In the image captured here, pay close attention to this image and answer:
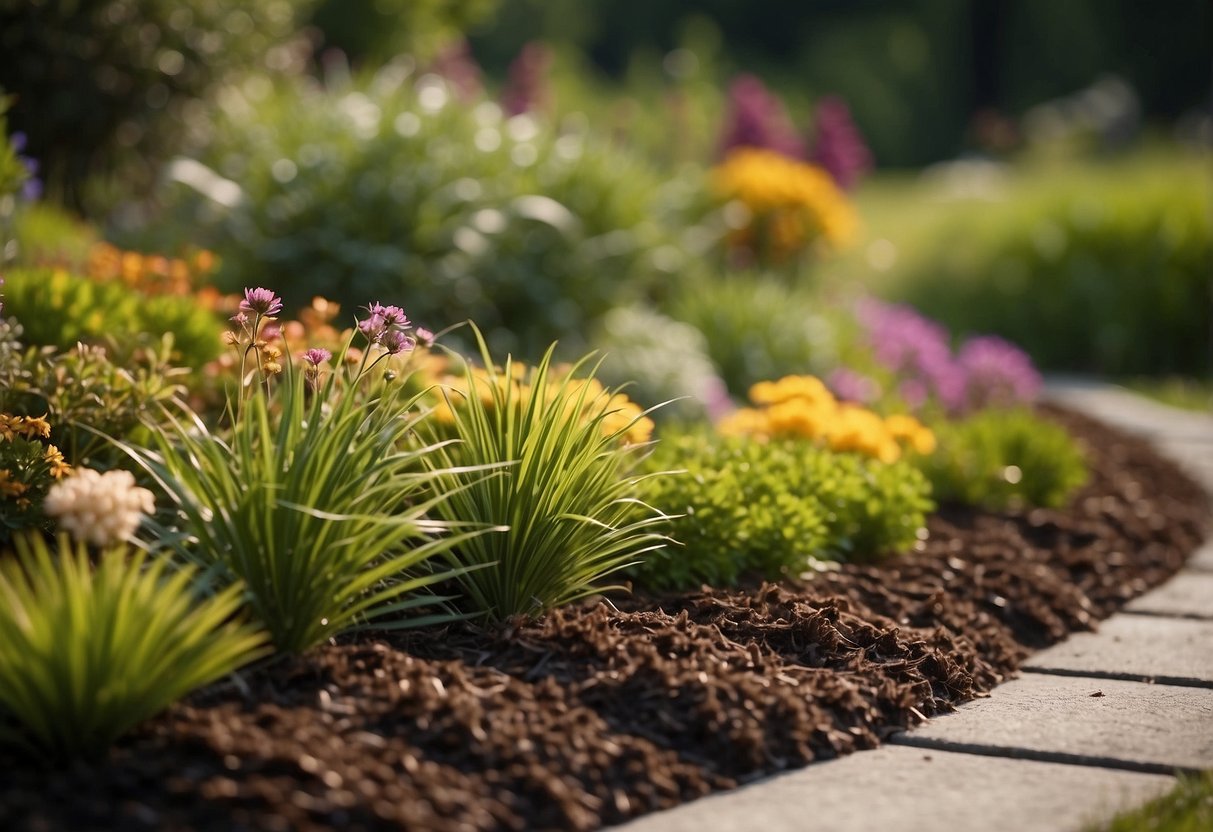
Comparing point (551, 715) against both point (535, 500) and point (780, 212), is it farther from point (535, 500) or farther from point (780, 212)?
point (780, 212)

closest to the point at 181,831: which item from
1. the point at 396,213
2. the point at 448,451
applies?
the point at 448,451

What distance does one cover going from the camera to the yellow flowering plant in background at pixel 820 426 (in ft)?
15.4

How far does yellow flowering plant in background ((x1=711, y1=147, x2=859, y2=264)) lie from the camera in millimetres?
9281

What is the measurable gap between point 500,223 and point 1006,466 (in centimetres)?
246

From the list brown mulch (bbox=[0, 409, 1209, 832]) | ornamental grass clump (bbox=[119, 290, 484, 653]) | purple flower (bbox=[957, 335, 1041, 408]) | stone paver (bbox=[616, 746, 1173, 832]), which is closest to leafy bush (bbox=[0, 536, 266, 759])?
brown mulch (bbox=[0, 409, 1209, 832])

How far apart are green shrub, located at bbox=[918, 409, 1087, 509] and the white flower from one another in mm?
3407

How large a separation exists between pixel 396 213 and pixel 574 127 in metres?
1.78

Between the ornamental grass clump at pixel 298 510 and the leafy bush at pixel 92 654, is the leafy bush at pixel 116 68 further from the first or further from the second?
the leafy bush at pixel 92 654

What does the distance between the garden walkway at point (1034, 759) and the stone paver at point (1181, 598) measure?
11.0 inches

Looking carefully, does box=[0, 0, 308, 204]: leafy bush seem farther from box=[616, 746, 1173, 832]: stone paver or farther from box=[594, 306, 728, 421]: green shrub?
box=[616, 746, 1173, 832]: stone paver

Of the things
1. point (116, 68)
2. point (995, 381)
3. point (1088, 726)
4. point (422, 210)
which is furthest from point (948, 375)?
point (116, 68)

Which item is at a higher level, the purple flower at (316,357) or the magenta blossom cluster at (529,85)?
the magenta blossom cluster at (529,85)

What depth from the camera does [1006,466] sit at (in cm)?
536

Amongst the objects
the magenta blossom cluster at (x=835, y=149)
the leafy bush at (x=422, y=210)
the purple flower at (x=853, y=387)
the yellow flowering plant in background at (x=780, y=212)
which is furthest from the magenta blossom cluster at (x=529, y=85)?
the purple flower at (x=853, y=387)
